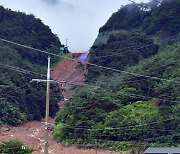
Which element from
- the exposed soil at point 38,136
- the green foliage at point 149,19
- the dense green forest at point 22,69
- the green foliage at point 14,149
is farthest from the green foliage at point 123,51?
the green foliage at point 14,149

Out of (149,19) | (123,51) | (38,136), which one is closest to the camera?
(38,136)

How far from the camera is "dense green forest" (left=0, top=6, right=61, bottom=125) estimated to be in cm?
4344

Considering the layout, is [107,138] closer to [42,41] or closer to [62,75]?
[62,75]

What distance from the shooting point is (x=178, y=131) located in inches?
1211

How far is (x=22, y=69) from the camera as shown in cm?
4597

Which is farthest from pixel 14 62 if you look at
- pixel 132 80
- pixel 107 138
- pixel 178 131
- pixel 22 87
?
pixel 178 131

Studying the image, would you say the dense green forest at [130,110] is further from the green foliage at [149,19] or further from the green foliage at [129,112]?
the green foliage at [149,19]

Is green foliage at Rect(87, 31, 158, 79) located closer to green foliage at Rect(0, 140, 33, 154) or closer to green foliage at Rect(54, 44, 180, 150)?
green foliage at Rect(54, 44, 180, 150)

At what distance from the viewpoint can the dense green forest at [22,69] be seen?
43.4 meters

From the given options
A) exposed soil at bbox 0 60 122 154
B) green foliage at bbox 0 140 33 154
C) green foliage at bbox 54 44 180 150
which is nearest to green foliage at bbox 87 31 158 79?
exposed soil at bbox 0 60 122 154

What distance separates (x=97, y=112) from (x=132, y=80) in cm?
526

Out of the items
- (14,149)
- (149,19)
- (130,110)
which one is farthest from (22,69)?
(14,149)

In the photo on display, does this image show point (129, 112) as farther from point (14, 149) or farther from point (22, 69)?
point (22, 69)

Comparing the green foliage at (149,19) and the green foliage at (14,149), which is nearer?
the green foliage at (14,149)
